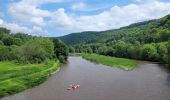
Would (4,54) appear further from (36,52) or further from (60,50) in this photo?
(60,50)

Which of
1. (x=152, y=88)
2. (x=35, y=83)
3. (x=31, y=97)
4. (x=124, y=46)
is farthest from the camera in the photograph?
(x=124, y=46)

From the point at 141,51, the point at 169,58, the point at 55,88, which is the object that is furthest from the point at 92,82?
the point at 141,51

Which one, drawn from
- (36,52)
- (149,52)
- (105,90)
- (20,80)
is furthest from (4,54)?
(105,90)

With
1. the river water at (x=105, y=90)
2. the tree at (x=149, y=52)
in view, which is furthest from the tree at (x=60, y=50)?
the river water at (x=105, y=90)

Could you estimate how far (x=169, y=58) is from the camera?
348 ft

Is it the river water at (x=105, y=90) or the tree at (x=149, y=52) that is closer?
the river water at (x=105, y=90)

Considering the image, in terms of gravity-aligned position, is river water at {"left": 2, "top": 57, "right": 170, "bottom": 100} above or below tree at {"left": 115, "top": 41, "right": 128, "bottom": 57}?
below

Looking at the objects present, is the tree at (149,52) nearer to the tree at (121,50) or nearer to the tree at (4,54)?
the tree at (121,50)

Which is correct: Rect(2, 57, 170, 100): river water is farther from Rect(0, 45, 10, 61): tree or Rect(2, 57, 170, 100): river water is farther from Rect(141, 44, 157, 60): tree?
Rect(141, 44, 157, 60): tree

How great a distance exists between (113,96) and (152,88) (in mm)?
11230

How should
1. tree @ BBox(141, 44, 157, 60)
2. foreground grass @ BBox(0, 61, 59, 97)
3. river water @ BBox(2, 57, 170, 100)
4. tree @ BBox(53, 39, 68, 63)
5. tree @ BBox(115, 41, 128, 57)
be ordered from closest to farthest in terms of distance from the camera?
1. river water @ BBox(2, 57, 170, 100)
2. foreground grass @ BBox(0, 61, 59, 97)
3. tree @ BBox(53, 39, 68, 63)
4. tree @ BBox(141, 44, 157, 60)
5. tree @ BBox(115, 41, 128, 57)

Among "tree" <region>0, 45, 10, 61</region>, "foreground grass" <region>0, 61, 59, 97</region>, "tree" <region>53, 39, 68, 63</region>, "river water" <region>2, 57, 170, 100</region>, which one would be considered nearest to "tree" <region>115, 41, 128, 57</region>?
"tree" <region>53, 39, 68, 63</region>

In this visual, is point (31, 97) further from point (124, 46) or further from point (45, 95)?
point (124, 46)

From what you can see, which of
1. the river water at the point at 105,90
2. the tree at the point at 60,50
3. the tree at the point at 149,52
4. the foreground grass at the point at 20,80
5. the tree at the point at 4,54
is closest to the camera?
the river water at the point at 105,90
